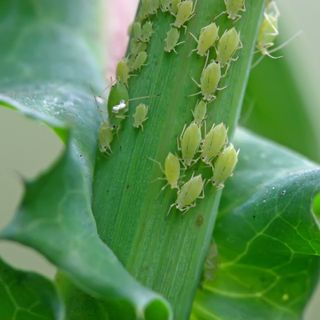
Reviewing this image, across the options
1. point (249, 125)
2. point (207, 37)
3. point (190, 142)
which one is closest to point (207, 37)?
point (207, 37)

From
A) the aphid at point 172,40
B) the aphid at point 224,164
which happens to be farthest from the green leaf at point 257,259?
the aphid at point 172,40

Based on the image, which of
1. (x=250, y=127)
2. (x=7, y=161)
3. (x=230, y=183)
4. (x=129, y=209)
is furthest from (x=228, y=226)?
(x=7, y=161)

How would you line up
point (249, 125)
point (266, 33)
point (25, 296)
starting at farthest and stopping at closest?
point (249, 125) → point (266, 33) → point (25, 296)

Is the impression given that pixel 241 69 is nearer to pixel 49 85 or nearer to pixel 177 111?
pixel 177 111

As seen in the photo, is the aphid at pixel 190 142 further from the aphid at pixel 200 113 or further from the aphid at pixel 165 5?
the aphid at pixel 165 5

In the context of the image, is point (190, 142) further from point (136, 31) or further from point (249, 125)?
point (249, 125)

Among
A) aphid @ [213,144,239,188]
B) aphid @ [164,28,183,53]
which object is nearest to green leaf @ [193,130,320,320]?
aphid @ [213,144,239,188]
